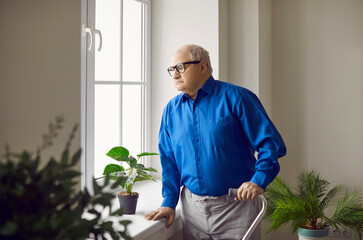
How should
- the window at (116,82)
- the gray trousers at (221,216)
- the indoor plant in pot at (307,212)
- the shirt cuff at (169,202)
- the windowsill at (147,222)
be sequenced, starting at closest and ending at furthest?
the windowsill at (147,222) → the gray trousers at (221,216) → the shirt cuff at (169,202) → the window at (116,82) → the indoor plant in pot at (307,212)

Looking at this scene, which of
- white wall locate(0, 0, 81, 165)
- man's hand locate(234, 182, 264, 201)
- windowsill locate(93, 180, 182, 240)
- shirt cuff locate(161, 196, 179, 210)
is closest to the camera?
white wall locate(0, 0, 81, 165)

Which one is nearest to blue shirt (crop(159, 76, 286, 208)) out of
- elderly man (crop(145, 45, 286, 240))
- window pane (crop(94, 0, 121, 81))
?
elderly man (crop(145, 45, 286, 240))

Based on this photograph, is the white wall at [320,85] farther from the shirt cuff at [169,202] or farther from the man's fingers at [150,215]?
the man's fingers at [150,215]

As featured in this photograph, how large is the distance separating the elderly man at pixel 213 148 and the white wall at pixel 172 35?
0.89m

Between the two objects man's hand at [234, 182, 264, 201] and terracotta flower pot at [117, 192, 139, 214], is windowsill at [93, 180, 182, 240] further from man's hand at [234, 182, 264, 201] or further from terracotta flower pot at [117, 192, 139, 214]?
man's hand at [234, 182, 264, 201]

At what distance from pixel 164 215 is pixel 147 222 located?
0.11 meters

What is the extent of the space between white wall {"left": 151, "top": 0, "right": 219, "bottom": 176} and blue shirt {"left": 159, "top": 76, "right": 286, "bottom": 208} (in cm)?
91

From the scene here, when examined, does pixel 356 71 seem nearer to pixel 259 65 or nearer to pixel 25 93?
pixel 259 65

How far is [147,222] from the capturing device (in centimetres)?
222

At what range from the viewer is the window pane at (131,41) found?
10.1 ft

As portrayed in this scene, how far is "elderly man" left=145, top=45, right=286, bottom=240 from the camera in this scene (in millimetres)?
2178

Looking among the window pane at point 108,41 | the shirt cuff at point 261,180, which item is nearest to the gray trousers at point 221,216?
the shirt cuff at point 261,180

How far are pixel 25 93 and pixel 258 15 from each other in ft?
6.82

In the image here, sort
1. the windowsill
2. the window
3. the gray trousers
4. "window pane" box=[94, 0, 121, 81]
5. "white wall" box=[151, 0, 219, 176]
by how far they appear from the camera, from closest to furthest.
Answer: the windowsill
the gray trousers
the window
"window pane" box=[94, 0, 121, 81]
"white wall" box=[151, 0, 219, 176]
